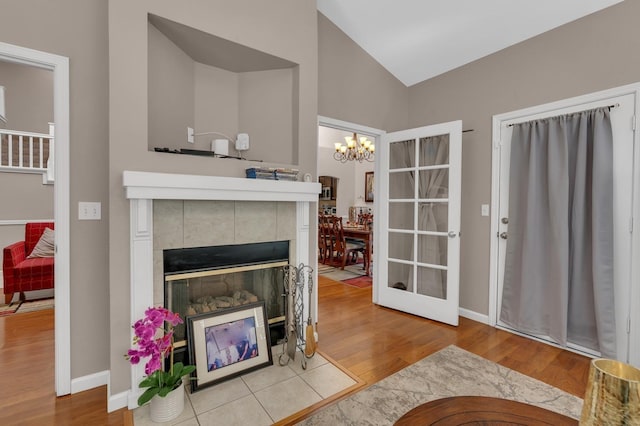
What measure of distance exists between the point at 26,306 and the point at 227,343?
118 inches

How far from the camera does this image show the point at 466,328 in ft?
9.57

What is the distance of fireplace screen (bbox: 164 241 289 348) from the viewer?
1.99 meters

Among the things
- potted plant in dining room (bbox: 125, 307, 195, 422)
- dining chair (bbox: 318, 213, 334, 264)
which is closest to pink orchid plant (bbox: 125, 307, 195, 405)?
potted plant in dining room (bbox: 125, 307, 195, 422)

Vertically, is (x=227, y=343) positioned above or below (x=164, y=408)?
above

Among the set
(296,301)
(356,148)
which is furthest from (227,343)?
(356,148)

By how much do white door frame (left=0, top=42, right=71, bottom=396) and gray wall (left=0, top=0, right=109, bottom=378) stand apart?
3 centimetres

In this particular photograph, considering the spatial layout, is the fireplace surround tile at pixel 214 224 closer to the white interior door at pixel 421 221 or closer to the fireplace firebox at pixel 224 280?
the fireplace firebox at pixel 224 280

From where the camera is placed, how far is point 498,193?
2.94 m

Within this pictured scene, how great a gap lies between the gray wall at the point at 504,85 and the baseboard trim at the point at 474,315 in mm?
50

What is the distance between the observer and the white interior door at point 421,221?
116 inches

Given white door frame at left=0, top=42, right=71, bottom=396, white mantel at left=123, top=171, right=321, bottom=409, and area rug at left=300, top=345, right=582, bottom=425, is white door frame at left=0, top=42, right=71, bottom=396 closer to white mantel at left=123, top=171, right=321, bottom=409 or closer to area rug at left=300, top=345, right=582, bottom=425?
white mantel at left=123, top=171, right=321, bottom=409

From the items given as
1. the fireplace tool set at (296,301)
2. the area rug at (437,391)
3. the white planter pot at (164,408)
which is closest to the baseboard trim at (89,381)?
the white planter pot at (164,408)

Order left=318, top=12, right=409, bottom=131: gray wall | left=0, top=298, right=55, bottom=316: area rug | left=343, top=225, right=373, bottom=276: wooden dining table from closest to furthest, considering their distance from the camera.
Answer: left=318, top=12, right=409, bottom=131: gray wall < left=0, top=298, right=55, bottom=316: area rug < left=343, top=225, right=373, bottom=276: wooden dining table

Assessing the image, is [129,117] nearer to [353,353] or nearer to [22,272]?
[353,353]
